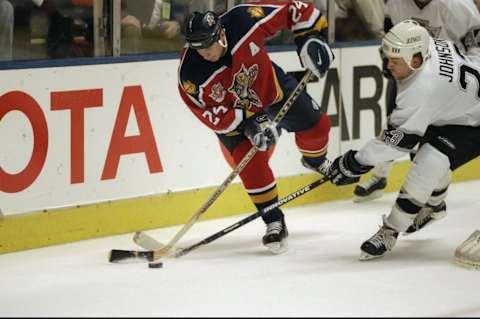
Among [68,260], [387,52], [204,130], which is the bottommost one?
[68,260]

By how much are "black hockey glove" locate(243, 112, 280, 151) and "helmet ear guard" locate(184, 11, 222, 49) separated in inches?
14.7

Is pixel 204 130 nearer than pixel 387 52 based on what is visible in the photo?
No

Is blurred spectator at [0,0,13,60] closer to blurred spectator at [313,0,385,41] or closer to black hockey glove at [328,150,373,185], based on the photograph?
black hockey glove at [328,150,373,185]

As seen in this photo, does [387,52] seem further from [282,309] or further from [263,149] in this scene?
[282,309]

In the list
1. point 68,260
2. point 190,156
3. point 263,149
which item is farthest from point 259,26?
point 68,260

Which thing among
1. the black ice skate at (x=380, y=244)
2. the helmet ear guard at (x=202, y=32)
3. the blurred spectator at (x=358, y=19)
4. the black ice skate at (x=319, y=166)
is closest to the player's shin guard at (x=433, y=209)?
the black ice skate at (x=380, y=244)

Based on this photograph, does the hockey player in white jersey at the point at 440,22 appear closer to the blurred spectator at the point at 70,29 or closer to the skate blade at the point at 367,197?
the skate blade at the point at 367,197

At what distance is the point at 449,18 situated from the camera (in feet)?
18.6

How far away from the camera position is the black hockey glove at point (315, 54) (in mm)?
4922

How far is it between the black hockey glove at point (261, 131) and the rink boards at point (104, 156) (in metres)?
0.76

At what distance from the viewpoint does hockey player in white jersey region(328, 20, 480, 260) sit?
15.1 feet

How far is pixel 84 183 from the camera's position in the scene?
5.28 metres

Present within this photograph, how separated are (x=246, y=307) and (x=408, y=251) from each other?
49.9 inches

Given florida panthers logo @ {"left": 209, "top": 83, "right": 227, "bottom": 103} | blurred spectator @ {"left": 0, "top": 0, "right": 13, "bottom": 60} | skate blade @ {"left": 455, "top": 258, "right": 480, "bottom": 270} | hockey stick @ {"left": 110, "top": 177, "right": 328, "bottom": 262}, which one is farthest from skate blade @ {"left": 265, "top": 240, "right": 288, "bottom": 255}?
blurred spectator @ {"left": 0, "top": 0, "right": 13, "bottom": 60}
